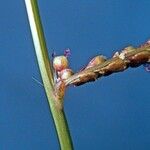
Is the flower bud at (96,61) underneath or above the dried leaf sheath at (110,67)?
above

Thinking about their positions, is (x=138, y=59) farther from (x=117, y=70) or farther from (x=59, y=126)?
(x=59, y=126)

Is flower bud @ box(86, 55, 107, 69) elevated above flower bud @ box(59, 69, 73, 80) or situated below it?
above

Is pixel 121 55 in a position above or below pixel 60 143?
above

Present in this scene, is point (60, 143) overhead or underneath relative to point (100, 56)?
underneath

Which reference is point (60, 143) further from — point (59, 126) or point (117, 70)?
point (117, 70)

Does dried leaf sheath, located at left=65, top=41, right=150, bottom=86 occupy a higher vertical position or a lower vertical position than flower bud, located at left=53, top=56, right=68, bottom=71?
lower

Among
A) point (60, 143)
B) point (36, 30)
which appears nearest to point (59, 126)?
point (60, 143)
